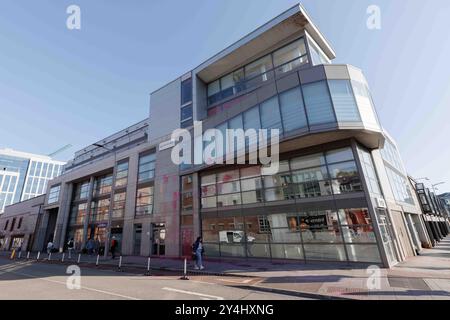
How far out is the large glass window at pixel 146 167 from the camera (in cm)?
2430

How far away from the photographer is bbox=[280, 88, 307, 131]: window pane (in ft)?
44.4

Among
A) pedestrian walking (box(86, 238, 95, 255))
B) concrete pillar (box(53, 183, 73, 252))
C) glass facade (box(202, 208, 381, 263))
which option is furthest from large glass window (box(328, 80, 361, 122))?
concrete pillar (box(53, 183, 73, 252))

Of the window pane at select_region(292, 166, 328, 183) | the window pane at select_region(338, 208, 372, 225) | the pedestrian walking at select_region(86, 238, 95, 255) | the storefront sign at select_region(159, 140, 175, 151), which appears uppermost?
the storefront sign at select_region(159, 140, 175, 151)

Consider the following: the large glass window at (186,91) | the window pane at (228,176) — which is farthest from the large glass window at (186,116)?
the window pane at (228,176)

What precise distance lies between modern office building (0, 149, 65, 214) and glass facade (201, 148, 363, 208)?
11253cm

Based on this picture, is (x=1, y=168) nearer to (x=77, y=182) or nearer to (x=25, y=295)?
(x=77, y=182)

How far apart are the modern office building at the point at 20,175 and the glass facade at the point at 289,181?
112529mm

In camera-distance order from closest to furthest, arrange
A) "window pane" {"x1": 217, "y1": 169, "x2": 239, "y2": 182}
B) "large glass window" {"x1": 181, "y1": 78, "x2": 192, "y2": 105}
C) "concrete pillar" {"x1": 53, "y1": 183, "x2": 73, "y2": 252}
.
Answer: "window pane" {"x1": 217, "y1": 169, "x2": 239, "y2": 182} → "large glass window" {"x1": 181, "y1": 78, "x2": 192, "y2": 105} → "concrete pillar" {"x1": 53, "y1": 183, "x2": 73, "y2": 252}

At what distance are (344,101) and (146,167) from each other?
20.9m

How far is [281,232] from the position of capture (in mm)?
14836

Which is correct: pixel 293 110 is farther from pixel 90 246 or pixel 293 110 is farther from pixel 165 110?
pixel 90 246

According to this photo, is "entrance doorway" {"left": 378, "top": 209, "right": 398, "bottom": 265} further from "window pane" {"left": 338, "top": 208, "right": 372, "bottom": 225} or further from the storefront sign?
the storefront sign

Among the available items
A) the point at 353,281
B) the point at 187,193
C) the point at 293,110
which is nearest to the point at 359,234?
the point at 353,281
